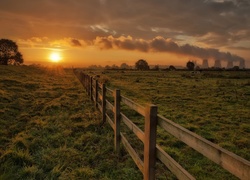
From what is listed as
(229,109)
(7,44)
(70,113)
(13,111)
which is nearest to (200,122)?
(229,109)

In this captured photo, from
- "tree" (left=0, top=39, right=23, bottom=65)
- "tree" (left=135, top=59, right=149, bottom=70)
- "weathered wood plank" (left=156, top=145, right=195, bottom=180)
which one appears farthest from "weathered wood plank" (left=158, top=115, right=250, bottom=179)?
"tree" (left=135, top=59, right=149, bottom=70)

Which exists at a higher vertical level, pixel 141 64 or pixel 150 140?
pixel 141 64

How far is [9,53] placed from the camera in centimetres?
7581

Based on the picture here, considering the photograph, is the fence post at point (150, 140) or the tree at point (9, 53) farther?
→ the tree at point (9, 53)

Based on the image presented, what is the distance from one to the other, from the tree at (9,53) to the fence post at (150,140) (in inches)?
3214

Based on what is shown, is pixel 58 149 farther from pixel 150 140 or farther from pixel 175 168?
pixel 175 168

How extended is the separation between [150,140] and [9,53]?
8440 centimetres

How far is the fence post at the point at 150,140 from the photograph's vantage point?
367cm

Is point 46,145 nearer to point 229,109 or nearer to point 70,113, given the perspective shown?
Result: point 70,113

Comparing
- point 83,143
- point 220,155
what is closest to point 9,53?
point 83,143

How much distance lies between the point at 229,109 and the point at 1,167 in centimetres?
1266

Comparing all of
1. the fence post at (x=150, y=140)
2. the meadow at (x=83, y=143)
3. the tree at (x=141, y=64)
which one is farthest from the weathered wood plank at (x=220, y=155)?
A: the tree at (x=141, y=64)

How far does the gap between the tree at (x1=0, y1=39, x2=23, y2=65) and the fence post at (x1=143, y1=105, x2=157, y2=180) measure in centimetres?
8164

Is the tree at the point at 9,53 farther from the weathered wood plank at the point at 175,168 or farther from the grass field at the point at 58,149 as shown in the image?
the weathered wood plank at the point at 175,168
